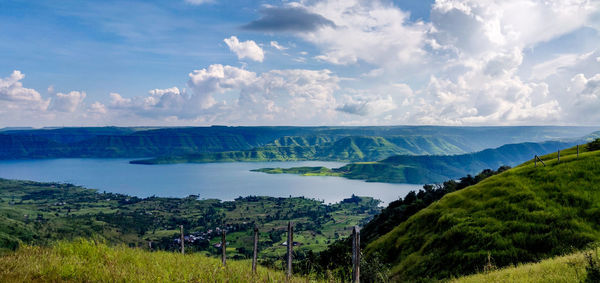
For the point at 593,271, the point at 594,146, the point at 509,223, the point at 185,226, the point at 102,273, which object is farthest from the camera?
the point at 185,226

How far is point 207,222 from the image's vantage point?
586ft

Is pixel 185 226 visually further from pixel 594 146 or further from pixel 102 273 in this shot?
pixel 102 273

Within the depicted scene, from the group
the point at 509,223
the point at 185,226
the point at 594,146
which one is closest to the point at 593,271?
the point at 509,223

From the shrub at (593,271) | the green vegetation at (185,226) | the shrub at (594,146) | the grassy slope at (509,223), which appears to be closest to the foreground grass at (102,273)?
the shrub at (593,271)

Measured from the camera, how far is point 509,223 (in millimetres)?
25516

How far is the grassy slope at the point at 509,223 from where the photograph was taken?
72.3ft

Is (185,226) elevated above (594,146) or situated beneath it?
situated beneath

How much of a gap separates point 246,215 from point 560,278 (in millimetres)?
193675

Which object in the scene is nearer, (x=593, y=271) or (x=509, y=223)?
(x=593, y=271)

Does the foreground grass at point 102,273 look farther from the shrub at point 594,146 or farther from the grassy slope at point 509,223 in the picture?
the shrub at point 594,146

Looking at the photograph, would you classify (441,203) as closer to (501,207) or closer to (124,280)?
(501,207)

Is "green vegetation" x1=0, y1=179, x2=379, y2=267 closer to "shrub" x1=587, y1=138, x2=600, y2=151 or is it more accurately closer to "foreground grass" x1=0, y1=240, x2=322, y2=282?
"shrub" x1=587, y1=138, x2=600, y2=151

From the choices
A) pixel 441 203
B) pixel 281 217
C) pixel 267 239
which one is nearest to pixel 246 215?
pixel 281 217

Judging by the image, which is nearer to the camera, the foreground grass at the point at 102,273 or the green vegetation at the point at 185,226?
the foreground grass at the point at 102,273
